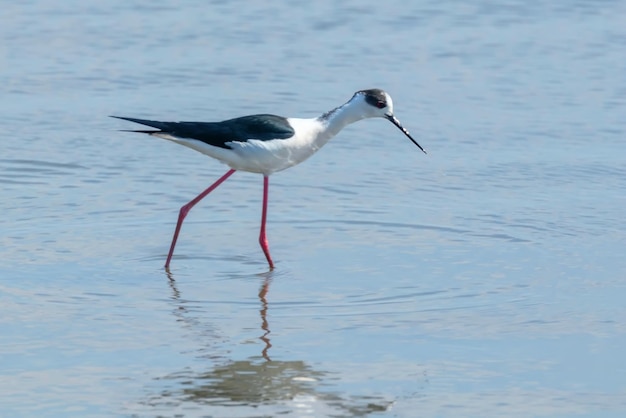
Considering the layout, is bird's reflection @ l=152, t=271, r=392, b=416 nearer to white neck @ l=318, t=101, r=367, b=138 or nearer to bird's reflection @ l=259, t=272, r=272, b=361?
bird's reflection @ l=259, t=272, r=272, b=361

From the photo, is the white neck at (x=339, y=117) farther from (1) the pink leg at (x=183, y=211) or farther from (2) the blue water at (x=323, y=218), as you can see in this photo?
(1) the pink leg at (x=183, y=211)

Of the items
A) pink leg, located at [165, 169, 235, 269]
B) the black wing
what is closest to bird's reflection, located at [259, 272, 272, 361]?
pink leg, located at [165, 169, 235, 269]

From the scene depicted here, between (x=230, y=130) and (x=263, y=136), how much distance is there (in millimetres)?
181

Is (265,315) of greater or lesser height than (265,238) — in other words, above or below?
below

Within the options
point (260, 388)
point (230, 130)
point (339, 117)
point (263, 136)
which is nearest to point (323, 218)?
point (339, 117)

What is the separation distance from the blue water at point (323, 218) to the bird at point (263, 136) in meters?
0.43

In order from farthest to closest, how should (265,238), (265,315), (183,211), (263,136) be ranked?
1. (183,211)
2. (263,136)
3. (265,238)
4. (265,315)

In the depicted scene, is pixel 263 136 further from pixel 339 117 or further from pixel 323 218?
pixel 323 218

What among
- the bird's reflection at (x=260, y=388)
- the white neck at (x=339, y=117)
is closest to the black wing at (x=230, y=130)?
the white neck at (x=339, y=117)

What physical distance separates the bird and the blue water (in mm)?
428

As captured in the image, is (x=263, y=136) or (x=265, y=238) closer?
(x=265, y=238)

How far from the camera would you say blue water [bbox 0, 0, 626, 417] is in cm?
581

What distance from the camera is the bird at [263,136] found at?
306 inches

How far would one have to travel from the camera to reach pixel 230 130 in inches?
308
